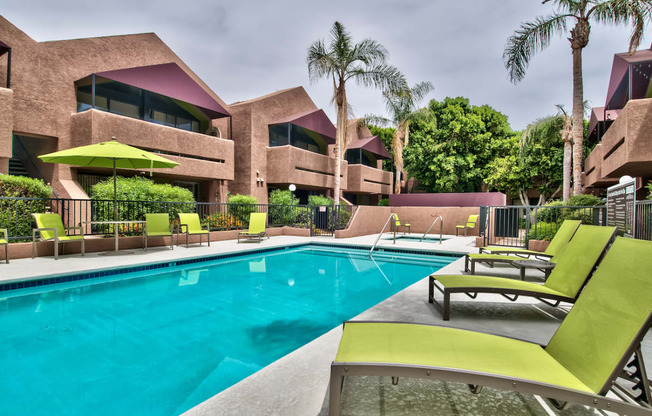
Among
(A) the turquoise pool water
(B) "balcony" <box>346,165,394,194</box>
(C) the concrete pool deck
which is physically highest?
(B) "balcony" <box>346,165,394,194</box>

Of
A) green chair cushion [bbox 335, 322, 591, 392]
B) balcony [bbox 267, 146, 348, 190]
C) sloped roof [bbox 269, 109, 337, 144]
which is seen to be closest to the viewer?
green chair cushion [bbox 335, 322, 591, 392]

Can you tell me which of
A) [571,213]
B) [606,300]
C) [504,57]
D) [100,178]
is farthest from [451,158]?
[606,300]

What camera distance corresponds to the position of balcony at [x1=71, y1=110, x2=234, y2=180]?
1275cm

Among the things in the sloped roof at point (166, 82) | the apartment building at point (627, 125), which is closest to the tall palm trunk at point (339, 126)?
the sloped roof at point (166, 82)

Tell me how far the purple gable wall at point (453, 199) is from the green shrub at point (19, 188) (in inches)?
884

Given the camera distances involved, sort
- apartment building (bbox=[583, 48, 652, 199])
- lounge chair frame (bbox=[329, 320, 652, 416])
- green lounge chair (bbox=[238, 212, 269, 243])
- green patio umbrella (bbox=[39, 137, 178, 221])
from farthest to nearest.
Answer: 1. green lounge chair (bbox=[238, 212, 269, 243])
2. apartment building (bbox=[583, 48, 652, 199])
3. green patio umbrella (bbox=[39, 137, 178, 221])
4. lounge chair frame (bbox=[329, 320, 652, 416])

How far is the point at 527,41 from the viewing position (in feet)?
42.7

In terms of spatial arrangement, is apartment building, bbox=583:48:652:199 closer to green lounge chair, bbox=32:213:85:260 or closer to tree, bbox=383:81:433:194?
tree, bbox=383:81:433:194

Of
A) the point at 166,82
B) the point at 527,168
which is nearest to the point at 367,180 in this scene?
the point at 527,168

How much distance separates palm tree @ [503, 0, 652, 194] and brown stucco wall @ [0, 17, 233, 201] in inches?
578

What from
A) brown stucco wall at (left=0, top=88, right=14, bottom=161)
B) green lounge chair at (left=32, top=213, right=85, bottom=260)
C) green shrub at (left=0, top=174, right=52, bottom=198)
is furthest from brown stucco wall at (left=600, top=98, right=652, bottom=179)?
brown stucco wall at (left=0, top=88, right=14, bottom=161)

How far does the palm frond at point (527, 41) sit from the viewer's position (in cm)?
1254

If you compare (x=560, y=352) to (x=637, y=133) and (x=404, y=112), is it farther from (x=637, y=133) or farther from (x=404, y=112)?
(x=404, y=112)

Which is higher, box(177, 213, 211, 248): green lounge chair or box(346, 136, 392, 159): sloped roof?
box(346, 136, 392, 159): sloped roof
